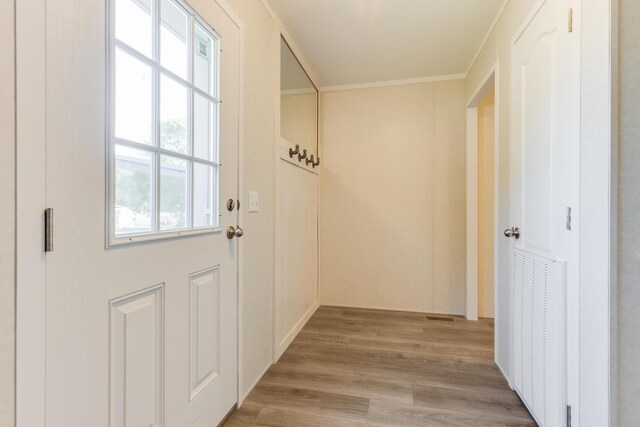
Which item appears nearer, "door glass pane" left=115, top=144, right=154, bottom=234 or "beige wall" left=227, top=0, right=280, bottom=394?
"door glass pane" left=115, top=144, right=154, bottom=234

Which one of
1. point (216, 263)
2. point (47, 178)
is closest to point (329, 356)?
point (216, 263)

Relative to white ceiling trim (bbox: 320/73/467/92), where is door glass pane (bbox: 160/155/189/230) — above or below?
below

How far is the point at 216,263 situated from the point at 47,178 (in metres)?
0.77

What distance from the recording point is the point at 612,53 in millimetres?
964

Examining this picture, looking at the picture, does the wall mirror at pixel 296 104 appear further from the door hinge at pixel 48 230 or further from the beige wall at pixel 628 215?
the beige wall at pixel 628 215

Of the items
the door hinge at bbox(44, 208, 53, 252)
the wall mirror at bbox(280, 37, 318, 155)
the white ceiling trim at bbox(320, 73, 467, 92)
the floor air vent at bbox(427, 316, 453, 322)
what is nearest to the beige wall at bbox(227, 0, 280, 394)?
the wall mirror at bbox(280, 37, 318, 155)

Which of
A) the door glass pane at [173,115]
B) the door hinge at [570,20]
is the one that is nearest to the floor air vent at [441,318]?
the door hinge at [570,20]

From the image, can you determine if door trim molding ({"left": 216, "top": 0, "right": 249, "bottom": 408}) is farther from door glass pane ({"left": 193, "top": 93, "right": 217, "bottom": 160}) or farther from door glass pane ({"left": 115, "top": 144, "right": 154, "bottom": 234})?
door glass pane ({"left": 115, "top": 144, "right": 154, "bottom": 234})

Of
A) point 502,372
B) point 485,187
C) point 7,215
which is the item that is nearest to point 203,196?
point 7,215

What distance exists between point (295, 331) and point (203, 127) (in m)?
1.81

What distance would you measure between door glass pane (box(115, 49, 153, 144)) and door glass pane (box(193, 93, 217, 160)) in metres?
0.25

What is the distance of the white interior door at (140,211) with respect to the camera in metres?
0.75

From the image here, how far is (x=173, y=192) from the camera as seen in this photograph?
115cm

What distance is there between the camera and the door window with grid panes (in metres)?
0.91
